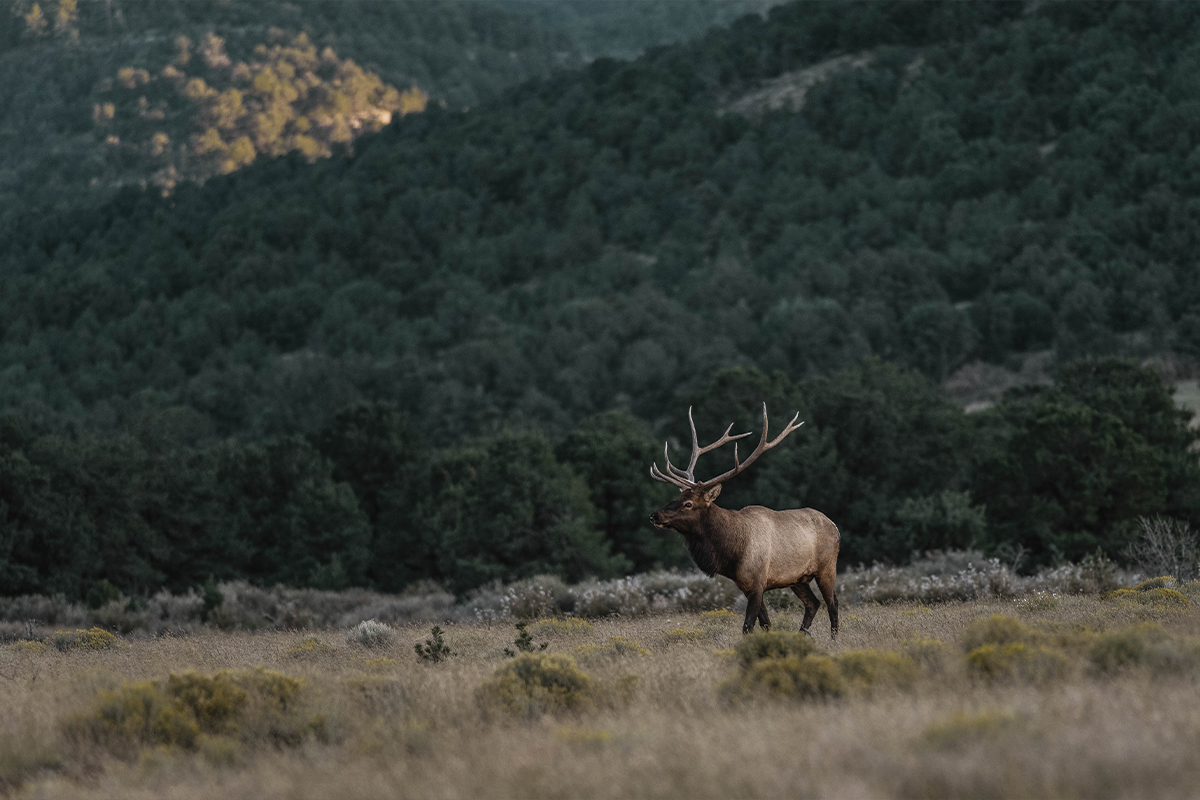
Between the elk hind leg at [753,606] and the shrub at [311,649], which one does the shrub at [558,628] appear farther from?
the elk hind leg at [753,606]

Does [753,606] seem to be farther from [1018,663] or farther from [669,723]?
[669,723]

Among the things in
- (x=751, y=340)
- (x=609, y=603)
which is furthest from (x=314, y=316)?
(x=609, y=603)

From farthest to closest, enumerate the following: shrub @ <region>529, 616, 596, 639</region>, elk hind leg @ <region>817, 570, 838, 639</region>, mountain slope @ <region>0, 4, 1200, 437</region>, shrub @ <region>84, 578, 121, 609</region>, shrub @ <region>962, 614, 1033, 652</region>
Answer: mountain slope @ <region>0, 4, 1200, 437</region> < shrub @ <region>84, 578, 121, 609</region> < shrub @ <region>529, 616, 596, 639</region> < elk hind leg @ <region>817, 570, 838, 639</region> < shrub @ <region>962, 614, 1033, 652</region>

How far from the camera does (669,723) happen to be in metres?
6.73

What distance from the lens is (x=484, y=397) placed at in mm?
78562

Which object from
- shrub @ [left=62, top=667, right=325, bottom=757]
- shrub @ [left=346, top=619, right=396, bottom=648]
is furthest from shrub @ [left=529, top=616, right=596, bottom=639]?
shrub @ [left=62, top=667, right=325, bottom=757]

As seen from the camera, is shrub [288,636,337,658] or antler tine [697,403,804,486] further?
shrub [288,636,337,658]

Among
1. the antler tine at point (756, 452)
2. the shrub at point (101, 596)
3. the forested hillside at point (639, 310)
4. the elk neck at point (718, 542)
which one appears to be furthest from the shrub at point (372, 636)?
the forested hillside at point (639, 310)

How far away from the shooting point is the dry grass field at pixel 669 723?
17.3 ft

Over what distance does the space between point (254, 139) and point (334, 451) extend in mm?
149505

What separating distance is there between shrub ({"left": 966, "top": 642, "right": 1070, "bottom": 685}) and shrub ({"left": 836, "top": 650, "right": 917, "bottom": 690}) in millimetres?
463

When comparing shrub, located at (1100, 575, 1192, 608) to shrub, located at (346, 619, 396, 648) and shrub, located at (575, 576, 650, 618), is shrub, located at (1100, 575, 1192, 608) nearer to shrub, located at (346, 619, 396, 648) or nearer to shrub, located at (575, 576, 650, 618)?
shrub, located at (575, 576, 650, 618)

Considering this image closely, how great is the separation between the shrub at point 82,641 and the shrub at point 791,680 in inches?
429

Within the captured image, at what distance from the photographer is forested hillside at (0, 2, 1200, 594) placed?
37656 mm
